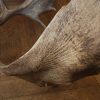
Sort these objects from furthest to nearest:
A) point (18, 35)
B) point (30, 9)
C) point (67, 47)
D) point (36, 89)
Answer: point (18, 35)
point (30, 9)
point (36, 89)
point (67, 47)

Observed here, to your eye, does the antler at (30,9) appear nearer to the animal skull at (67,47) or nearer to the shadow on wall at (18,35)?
the shadow on wall at (18,35)

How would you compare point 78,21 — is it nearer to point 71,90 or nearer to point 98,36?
point 98,36

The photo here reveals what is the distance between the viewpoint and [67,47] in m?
0.69

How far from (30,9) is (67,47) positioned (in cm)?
56

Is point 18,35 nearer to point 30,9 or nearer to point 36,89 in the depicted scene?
point 30,9

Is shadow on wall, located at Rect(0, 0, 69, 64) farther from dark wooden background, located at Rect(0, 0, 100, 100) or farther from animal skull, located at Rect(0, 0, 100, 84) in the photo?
animal skull, located at Rect(0, 0, 100, 84)

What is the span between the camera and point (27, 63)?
0.73m

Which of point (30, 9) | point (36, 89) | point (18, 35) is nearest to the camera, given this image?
point (36, 89)

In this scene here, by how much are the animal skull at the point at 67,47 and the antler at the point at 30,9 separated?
1.31 feet

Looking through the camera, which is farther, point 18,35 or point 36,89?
point 18,35

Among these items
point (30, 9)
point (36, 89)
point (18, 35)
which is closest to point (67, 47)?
point (36, 89)

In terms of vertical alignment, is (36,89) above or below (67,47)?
below

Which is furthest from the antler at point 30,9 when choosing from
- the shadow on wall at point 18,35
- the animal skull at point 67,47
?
the animal skull at point 67,47

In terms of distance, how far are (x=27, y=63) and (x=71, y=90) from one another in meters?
0.31
